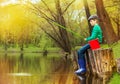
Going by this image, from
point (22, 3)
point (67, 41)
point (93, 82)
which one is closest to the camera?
point (93, 82)

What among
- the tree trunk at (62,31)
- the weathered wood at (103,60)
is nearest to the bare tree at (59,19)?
the tree trunk at (62,31)

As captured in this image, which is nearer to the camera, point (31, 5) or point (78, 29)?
point (31, 5)

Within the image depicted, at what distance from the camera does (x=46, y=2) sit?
112ft

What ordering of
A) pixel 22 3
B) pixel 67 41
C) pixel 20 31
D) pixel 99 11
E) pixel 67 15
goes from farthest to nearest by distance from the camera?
pixel 67 15 → pixel 20 31 → pixel 67 41 → pixel 22 3 → pixel 99 11

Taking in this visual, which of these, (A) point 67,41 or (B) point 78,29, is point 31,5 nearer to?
(A) point 67,41

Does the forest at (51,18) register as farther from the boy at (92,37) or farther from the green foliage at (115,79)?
the green foliage at (115,79)

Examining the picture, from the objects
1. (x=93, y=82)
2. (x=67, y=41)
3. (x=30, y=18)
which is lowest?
(x=93, y=82)

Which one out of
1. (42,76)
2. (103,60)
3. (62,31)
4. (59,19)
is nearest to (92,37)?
(103,60)

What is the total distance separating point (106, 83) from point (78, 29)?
131ft

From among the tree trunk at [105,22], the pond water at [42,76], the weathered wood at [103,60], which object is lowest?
the pond water at [42,76]

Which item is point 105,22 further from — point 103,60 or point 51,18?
point 51,18

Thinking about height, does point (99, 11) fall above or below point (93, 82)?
above

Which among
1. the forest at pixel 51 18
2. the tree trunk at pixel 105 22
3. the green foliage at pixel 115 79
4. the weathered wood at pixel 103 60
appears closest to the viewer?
the green foliage at pixel 115 79

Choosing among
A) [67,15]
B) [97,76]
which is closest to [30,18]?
[67,15]
